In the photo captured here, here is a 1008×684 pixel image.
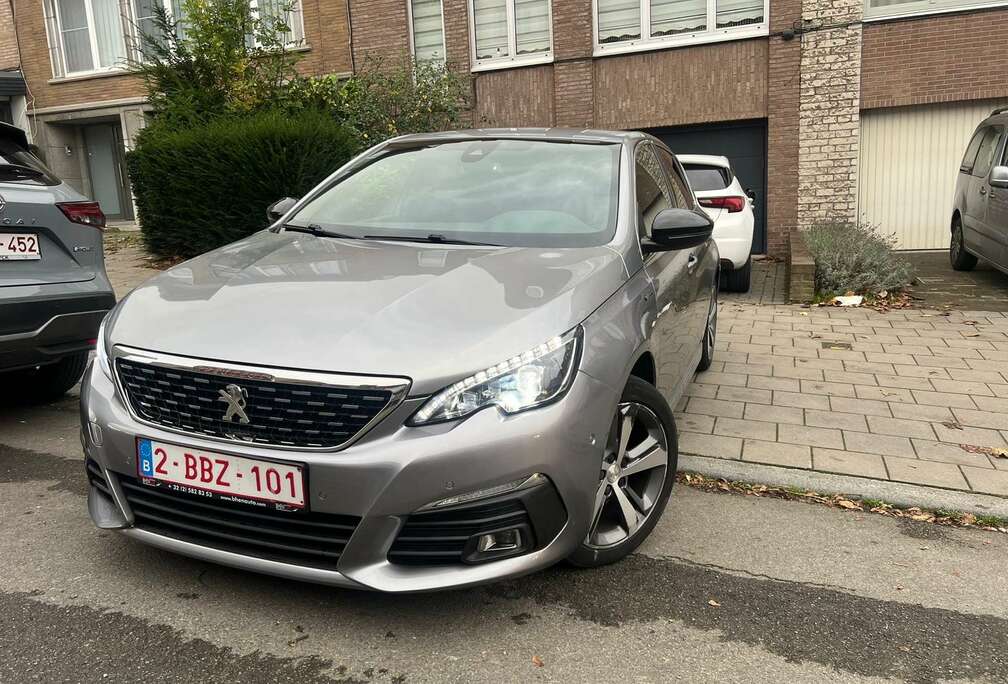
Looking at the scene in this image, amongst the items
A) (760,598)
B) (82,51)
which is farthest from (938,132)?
(82,51)

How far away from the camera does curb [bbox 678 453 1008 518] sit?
12.0 ft

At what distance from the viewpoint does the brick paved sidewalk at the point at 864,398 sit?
416cm

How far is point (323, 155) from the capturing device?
10195mm

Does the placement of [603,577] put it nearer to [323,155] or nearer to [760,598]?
[760,598]

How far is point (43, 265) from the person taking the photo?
13.8 ft

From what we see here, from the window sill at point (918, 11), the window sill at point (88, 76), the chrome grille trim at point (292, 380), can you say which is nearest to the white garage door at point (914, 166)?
the window sill at point (918, 11)

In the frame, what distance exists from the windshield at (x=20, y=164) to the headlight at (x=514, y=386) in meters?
3.11

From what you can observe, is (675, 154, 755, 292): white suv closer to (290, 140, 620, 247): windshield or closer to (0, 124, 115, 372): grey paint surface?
(290, 140, 620, 247): windshield

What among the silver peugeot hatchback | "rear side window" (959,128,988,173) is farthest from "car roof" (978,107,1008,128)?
the silver peugeot hatchback

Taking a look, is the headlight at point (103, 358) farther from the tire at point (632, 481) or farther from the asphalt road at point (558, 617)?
the tire at point (632, 481)

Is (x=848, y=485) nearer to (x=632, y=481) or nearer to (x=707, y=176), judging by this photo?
(x=632, y=481)

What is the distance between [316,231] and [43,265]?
157cm

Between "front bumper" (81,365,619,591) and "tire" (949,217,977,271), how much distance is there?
363 inches

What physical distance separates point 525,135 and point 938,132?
1027cm
